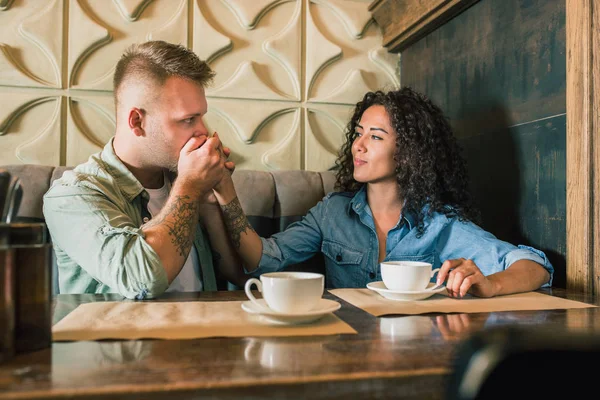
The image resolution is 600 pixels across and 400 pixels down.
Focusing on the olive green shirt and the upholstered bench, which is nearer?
the olive green shirt

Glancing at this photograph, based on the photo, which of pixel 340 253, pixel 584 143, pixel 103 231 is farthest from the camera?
pixel 340 253

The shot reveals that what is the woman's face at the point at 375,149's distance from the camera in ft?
6.02

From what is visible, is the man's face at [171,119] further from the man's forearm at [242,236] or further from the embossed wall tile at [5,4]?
the embossed wall tile at [5,4]

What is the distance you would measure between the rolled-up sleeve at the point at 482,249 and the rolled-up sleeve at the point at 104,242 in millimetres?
945

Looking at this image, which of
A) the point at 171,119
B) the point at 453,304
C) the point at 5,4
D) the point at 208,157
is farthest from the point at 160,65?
the point at 453,304

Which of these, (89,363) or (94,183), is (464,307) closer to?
(89,363)

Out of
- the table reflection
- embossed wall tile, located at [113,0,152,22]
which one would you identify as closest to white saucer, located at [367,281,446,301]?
the table reflection

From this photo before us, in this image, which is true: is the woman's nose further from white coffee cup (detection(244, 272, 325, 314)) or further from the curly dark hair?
white coffee cup (detection(244, 272, 325, 314))

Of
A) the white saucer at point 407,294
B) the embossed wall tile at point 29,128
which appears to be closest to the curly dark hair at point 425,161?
the white saucer at point 407,294

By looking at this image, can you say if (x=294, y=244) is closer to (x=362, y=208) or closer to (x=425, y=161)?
(x=362, y=208)

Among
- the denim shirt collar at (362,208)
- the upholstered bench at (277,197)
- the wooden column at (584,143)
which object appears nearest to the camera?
the wooden column at (584,143)

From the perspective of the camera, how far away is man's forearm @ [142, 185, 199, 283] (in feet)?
3.97

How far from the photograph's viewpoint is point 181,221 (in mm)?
1304

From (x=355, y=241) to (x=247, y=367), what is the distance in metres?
1.16
